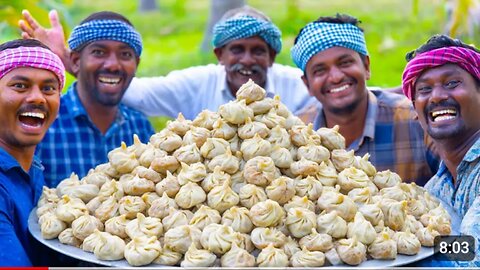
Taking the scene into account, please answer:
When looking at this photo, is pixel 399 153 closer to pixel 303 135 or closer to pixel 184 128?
pixel 303 135

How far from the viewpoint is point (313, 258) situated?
201 cm

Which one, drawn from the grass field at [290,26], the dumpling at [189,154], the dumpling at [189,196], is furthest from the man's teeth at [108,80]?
the grass field at [290,26]

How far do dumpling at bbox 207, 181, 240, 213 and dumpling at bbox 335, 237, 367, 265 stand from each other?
38 centimetres

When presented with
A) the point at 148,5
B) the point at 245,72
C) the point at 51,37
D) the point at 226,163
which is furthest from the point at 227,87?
the point at 148,5

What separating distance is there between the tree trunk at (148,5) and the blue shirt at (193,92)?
8414mm

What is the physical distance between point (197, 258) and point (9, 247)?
0.69 meters

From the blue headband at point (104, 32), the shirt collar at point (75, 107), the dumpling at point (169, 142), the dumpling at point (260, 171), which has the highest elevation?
the blue headband at point (104, 32)

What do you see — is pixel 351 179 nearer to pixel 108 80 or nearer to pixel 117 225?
pixel 117 225

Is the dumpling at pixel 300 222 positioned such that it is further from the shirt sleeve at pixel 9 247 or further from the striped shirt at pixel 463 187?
the shirt sleeve at pixel 9 247

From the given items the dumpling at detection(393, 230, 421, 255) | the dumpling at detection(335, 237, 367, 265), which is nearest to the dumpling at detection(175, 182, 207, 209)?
the dumpling at detection(335, 237, 367, 265)

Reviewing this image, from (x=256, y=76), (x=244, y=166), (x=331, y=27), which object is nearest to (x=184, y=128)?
(x=244, y=166)

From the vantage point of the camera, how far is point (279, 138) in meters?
2.38

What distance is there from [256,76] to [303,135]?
1829 millimetres

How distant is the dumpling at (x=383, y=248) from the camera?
2.05 m
